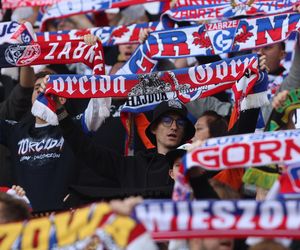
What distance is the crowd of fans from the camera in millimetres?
7957

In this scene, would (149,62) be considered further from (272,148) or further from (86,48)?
(272,148)

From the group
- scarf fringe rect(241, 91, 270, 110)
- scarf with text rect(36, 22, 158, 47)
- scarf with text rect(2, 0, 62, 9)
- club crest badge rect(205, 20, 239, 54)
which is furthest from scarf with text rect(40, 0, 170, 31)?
scarf fringe rect(241, 91, 270, 110)

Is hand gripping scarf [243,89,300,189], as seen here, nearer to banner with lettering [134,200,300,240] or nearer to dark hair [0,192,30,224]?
banner with lettering [134,200,300,240]

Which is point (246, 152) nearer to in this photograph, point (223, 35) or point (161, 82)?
point (161, 82)

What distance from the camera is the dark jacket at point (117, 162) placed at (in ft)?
27.0

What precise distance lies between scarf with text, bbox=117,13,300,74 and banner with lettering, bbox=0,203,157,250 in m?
3.30

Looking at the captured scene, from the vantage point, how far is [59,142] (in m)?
8.75

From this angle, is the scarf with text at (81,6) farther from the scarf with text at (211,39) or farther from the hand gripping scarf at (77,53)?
the hand gripping scarf at (77,53)

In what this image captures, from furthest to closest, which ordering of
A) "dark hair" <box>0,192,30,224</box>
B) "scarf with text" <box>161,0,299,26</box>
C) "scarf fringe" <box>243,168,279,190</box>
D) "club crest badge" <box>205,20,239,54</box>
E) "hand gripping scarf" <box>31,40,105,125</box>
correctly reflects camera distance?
"scarf with text" <box>161,0,299,26</box>, "club crest badge" <box>205,20,239,54</box>, "hand gripping scarf" <box>31,40,105,125</box>, "scarf fringe" <box>243,168,279,190</box>, "dark hair" <box>0,192,30,224</box>

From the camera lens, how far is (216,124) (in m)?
8.83

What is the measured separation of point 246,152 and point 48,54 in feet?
10.3

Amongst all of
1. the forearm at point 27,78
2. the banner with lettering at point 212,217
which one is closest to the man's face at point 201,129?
the forearm at point 27,78

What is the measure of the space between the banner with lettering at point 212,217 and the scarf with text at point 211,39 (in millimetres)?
3307

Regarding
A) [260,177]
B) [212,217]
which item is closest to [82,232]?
[212,217]
